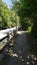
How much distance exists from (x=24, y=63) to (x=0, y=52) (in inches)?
85.7

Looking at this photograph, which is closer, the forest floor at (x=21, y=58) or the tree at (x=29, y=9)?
the forest floor at (x=21, y=58)

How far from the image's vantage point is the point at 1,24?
68312 millimetres

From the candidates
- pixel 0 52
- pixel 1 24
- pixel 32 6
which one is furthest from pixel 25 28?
pixel 0 52

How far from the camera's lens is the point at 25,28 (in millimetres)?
64625

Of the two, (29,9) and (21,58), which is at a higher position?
(29,9)

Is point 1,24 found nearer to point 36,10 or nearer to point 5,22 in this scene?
point 5,22

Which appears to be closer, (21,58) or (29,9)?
(21,58)

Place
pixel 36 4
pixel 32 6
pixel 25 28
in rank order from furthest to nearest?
pixel 25 28, pixel 32 6, pixel 36 4

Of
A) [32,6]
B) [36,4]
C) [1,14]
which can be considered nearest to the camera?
[36,4]

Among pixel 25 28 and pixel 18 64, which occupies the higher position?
pixel 18 64

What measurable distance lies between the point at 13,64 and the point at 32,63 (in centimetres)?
97

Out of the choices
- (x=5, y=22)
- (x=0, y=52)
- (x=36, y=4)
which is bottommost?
(x=5, y=22)

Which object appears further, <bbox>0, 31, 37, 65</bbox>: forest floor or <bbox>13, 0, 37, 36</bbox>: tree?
<bbox>13, 0, 37, 36</bbox>: tree

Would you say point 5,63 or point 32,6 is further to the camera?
point 32,6
